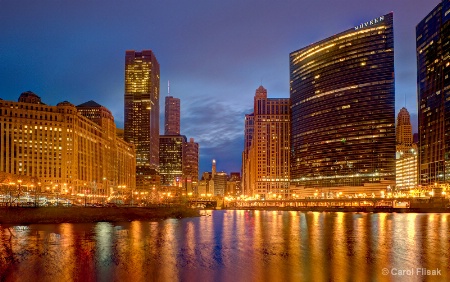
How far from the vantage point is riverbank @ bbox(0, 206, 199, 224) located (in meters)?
104

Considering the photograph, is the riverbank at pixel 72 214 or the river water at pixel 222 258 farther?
the riverbank at pixel 72 214

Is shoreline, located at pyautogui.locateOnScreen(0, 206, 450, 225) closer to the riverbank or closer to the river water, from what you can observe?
the riverbank

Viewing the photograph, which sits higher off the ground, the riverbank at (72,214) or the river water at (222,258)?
the river water at (222,258)

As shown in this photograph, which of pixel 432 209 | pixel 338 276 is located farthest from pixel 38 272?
pixel 432 209

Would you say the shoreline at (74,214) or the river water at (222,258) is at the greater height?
the river water at (222,258)

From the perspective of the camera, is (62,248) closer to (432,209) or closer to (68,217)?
(68,217)

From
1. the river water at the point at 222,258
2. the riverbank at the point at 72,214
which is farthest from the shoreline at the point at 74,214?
the river water at the point at 222,258

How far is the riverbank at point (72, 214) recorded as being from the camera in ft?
342

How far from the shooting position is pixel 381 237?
254 ft

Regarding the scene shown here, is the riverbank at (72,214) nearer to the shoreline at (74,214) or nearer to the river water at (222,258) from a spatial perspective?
the shoreline at (74,214)

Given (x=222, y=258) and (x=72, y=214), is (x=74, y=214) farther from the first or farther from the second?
(x=222, y=258)

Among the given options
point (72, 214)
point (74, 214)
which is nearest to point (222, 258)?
point (72, 214)

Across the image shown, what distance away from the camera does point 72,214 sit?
116000 millimetres

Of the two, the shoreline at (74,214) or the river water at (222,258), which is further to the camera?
the shoreline at (74,214)
